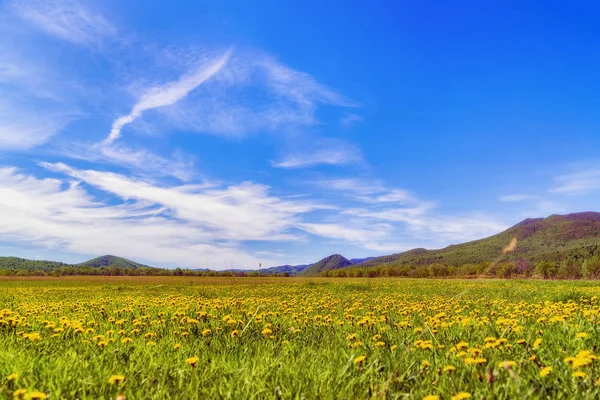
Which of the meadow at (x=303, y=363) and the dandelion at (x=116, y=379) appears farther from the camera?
the meadow at (x=303, y=363)

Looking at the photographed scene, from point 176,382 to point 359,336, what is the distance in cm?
301

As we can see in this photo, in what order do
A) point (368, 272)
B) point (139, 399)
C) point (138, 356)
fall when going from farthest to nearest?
point (368, 272), point (138, 356), point (139, 399)

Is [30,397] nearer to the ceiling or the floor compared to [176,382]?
nearer to the ceiling

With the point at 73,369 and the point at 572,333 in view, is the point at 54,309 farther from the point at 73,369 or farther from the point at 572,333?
the point at 572,333

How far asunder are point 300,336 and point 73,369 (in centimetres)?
325

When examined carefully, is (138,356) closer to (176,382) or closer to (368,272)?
(176,382)

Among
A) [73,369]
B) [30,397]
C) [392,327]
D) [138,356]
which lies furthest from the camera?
[392,327]

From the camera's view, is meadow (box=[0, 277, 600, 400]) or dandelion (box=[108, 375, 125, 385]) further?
meadow (box=[0, 277, 600, 400])

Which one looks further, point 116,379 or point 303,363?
point 303,363

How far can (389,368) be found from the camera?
401 cm

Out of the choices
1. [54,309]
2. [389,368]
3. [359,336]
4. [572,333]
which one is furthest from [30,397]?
[54,309]

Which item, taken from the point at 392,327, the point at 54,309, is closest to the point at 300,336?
the point at 392,327

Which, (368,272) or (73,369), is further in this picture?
(368,272)

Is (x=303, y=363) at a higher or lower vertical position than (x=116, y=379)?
lower
